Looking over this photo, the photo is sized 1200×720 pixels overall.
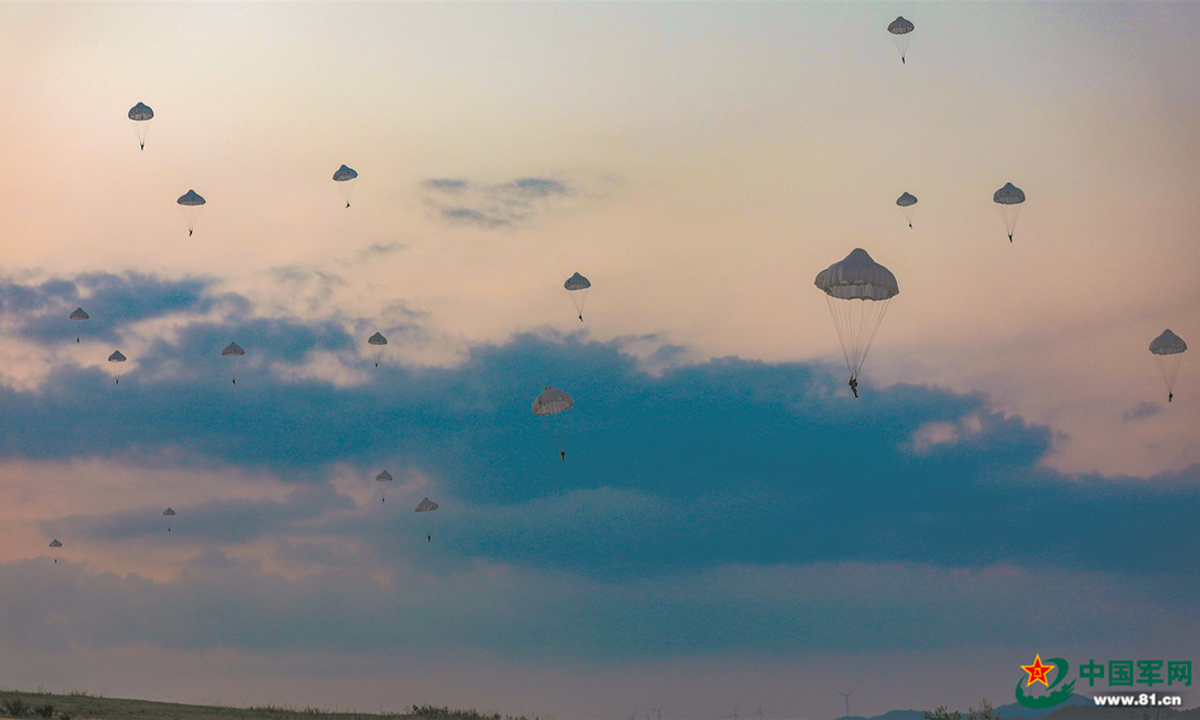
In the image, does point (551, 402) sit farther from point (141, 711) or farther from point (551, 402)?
point (141, 711)

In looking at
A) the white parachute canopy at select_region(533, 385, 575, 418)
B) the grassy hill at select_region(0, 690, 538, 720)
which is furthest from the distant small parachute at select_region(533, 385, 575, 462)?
the grassy hill at select_region(0, 690, 538, 720)

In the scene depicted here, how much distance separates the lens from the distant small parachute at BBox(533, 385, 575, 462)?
68.0 metres

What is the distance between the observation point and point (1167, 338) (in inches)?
2879

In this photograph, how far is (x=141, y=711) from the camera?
186 ft

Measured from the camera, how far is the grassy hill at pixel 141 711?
49.8 meters

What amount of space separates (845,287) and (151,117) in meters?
48.8

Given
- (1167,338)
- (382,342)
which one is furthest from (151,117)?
(1167,338)

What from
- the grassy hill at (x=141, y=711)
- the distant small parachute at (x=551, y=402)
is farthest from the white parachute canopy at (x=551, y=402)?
the grassy hill at (x=141, y=711)

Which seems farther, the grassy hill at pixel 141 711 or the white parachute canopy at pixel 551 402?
the white parachute canopy at pixel 551 402

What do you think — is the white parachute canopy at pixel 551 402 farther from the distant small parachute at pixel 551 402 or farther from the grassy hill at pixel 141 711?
the grassy hill at pixel 141 711

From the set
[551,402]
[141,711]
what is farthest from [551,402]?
[141,711]

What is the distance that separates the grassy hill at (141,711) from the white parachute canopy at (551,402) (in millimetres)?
18362

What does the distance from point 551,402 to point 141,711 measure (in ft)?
94.6

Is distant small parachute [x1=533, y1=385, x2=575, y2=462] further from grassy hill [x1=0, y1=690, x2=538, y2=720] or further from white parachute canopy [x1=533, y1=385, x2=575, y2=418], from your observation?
grassy hill [x1=0, y1=690, x2=538, y2=720]
